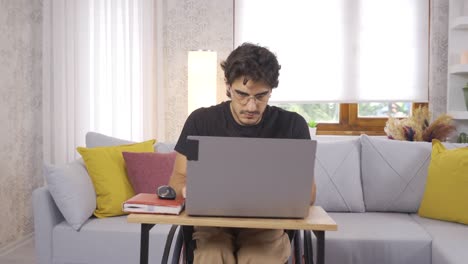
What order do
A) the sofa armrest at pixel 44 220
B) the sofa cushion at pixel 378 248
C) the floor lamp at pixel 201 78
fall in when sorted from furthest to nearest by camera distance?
the floor lamp at pixel 201 78, the sofa armrest at pixel 44 220, the sofa cushion at pixel 378 248

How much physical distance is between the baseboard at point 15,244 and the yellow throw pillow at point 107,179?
3.50ft

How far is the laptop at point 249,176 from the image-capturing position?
134cm

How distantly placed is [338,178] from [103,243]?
124cm

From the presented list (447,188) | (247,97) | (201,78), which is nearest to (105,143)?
(201,78)

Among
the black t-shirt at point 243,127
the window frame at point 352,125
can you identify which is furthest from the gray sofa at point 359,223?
the window frame at point 352,125

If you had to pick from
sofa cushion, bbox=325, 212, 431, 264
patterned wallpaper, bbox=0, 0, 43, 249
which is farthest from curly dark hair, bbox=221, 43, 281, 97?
patterned wallpaper, bbox=0, 0, 43, 249

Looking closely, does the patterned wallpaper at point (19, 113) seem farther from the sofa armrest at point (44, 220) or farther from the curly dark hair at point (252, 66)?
the curly dark hair at point (252, 66)

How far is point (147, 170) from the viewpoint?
260cm

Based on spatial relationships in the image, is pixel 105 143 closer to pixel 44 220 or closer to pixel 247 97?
pixel 44 220

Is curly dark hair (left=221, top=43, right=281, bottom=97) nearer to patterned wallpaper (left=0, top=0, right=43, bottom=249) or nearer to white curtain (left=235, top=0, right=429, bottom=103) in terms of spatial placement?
patterned wallpaper (left=0, top=0, right=43, bottom=249)

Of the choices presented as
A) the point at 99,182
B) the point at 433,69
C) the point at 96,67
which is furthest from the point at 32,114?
the point at 433,69

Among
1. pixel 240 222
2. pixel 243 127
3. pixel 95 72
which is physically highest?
pixel 95 72

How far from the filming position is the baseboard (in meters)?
3.26

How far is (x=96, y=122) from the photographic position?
12.7ft
